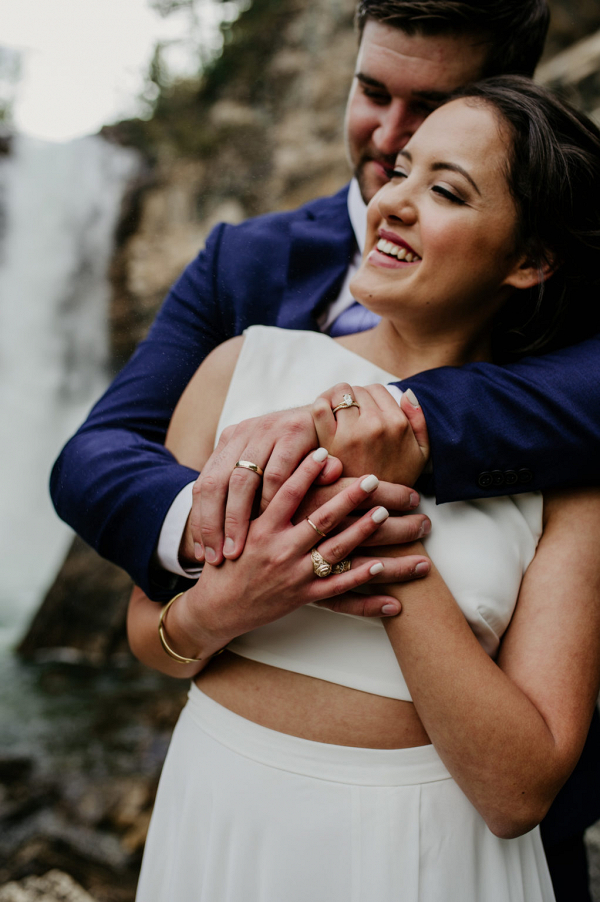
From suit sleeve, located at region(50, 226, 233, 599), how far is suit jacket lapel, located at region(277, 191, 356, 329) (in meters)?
0.17

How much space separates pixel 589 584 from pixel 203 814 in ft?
2.62

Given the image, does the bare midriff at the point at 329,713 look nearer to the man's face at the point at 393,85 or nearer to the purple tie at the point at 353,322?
the purple tie at the point at 353,322

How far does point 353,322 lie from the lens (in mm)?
1673

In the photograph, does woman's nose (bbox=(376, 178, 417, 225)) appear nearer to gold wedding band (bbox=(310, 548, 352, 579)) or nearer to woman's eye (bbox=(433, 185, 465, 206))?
woman's eye (bbox=(433, 185, 465, 206))

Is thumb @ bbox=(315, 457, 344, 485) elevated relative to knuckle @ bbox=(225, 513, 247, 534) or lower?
elevated

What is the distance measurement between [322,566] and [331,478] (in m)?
0.14

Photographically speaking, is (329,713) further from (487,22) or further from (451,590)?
(487,22)

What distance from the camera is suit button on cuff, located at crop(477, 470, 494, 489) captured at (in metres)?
1.16

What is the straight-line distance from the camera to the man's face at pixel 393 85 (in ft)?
5.77

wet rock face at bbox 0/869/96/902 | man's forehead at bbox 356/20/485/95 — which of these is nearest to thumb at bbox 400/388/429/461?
man's forehead at bbox 356/20/485/95

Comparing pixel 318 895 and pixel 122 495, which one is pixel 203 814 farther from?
pixel 122 495

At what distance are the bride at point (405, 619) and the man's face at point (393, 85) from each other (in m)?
0.40

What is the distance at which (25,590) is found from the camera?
633 cm

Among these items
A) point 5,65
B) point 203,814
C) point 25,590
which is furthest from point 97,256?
point 203,814
